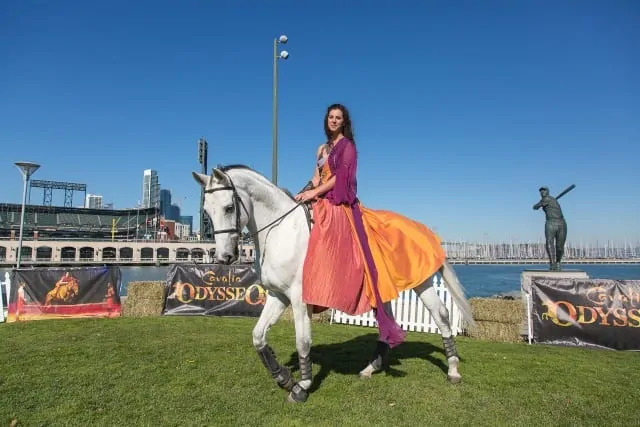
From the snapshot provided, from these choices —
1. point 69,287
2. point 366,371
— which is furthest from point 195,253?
point 366,371

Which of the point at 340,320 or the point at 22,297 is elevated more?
the point at 22,297

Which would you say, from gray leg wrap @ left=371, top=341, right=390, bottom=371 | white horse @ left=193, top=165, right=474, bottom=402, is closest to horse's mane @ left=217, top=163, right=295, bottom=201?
white horse @ left=193, top=165, right=474, bottom=402

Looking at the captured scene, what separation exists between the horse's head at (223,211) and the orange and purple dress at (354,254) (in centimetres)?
92

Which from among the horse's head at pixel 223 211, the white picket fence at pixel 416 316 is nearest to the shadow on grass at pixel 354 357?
the horse's head at pixel 223 211

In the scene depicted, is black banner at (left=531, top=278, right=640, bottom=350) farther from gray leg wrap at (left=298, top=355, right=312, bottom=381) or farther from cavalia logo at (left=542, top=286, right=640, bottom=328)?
gray leg wrap at (left=298, top=355, right=312, bottom=381)

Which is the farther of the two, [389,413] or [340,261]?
[340,261]

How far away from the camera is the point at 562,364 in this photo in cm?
680

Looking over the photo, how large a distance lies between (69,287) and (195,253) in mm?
111880

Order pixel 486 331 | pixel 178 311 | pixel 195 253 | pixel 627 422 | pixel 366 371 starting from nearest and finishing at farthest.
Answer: pixel 627 422 → pixel 366 371 → pixel 486 331 → pixel 178 311 → pixel 195 253

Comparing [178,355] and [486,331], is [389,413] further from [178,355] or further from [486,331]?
[486,331]

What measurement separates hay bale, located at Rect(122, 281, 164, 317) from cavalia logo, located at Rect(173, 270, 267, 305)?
618 mm

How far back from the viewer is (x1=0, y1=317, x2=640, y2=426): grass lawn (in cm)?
427

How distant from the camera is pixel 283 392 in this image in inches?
199

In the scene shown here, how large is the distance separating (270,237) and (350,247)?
1.02 m
